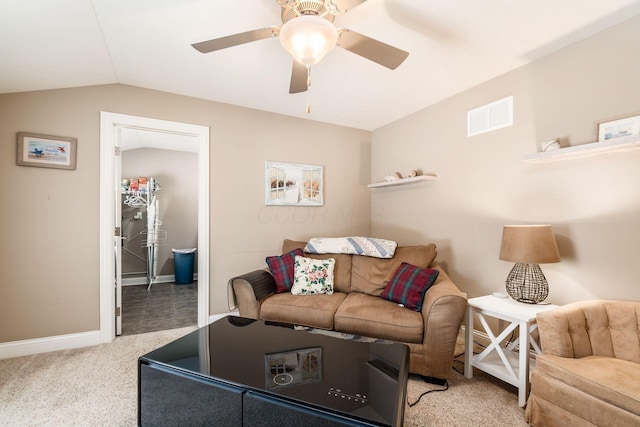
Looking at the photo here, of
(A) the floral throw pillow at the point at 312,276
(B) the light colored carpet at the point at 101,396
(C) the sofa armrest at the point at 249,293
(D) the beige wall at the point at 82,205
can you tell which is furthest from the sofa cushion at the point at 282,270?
(B) the light colored carpet at the point at 101,396

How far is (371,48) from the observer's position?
1.57 m

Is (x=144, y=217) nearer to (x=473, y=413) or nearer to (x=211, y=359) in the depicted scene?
(x=211, y=359)

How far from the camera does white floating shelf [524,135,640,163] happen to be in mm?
1698

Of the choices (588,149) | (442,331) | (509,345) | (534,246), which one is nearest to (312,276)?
(442,331)

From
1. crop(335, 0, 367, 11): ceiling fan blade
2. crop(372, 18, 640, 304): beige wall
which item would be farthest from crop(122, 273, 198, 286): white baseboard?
crop(335, 0, 367, 11): ceiling fan blade

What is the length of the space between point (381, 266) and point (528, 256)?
4.03ft

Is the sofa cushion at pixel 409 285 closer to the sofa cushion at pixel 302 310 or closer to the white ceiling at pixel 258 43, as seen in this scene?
the sofa cushion at pixel 302 310

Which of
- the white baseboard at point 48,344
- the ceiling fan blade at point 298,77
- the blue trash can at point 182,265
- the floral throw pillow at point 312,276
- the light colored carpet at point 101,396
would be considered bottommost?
the light colored carpet at point 101,396

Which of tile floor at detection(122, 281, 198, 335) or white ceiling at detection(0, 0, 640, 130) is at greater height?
white ceiling at detection(0, 0, 640, 130)

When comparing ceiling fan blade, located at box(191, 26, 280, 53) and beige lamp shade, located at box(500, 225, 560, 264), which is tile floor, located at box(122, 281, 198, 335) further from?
beige lamp shade, located at box(500, 225, 560, 264)

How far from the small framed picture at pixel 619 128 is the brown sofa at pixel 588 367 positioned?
104 centimetres

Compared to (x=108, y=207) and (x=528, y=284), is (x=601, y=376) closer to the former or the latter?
(x=528, y=284)

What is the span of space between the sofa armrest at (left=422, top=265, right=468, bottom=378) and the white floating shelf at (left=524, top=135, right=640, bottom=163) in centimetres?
119

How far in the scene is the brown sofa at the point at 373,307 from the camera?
1975mm
